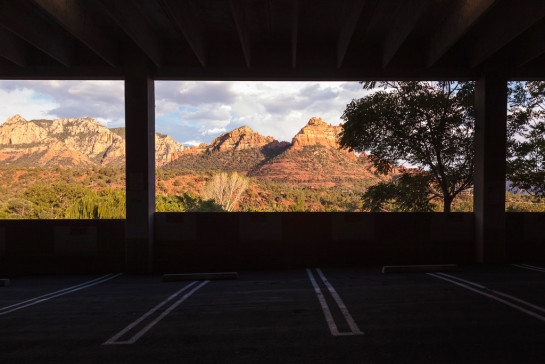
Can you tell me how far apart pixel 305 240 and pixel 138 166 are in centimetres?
497

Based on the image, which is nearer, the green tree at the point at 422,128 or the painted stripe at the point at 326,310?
the painted stripe at the point at 326,310

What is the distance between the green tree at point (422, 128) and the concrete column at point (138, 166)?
23.4 ft

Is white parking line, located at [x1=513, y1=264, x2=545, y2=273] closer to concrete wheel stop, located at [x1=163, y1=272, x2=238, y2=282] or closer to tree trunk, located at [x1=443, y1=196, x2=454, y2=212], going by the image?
tree trunk, located at [x1=443, y1=196, x2=454, y2=212]

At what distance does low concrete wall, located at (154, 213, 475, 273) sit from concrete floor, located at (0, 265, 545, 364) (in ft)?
4.27

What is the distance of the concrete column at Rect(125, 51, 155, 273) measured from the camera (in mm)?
7180

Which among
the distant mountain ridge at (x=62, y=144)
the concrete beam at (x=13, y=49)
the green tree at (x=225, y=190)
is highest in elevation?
the distant mountain ridge at (x=62, y=144)

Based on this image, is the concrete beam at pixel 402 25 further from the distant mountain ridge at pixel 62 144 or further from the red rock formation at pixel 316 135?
the distant mountain ridge at pixel 62 144

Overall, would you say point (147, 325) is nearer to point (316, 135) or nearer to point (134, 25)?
point (134, 25)

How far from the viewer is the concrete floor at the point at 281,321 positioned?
10.2 feet

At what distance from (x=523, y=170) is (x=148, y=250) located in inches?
510

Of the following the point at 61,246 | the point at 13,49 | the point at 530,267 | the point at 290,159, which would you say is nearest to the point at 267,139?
the point at 290,159

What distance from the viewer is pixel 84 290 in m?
5.80

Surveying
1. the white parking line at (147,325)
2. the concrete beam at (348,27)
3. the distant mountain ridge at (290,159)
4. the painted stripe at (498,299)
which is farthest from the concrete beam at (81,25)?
the distant mountain ridge at (290,159)

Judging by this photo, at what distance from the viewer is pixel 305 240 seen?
302 inches
